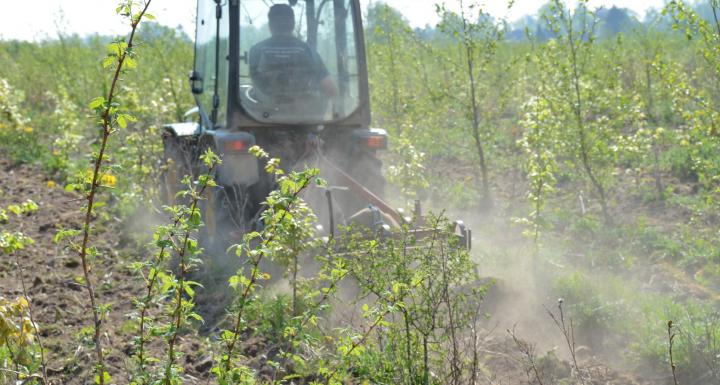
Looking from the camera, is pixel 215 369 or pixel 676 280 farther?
pixel 676 280

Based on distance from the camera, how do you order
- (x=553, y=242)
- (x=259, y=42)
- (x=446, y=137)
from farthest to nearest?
(x=446, y=137) < (x=553, y=242) < (x=259, y=42)

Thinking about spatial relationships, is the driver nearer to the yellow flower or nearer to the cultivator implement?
the cultivator implement

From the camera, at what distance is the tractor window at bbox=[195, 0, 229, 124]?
6.84 m

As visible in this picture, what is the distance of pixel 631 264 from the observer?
718cm

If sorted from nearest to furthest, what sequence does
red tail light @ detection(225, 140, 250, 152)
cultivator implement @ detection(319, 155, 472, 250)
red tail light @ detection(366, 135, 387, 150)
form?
cultivator implement @ detection(319, 155, 472, 250) → red tail light @ detection(225, 140, 250, 152) → red tail light @ detection(366, 135, 387, 150)

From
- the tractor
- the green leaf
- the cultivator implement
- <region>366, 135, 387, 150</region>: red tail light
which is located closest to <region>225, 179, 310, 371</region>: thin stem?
the green leaf

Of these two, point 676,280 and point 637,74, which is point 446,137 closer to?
point 637,74

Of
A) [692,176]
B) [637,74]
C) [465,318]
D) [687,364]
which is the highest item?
[637,74]

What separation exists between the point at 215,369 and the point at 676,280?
5.05 meters

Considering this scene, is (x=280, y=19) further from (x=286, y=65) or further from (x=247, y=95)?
(x=247, y=95)

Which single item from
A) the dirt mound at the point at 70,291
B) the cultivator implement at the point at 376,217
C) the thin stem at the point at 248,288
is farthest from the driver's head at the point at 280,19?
the thin stem at the point at 248,288

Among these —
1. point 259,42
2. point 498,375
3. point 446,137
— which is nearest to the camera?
point 498,375

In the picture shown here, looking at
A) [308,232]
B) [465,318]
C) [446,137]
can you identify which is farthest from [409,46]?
[465,318]

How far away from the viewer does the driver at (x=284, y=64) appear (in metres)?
6.76
